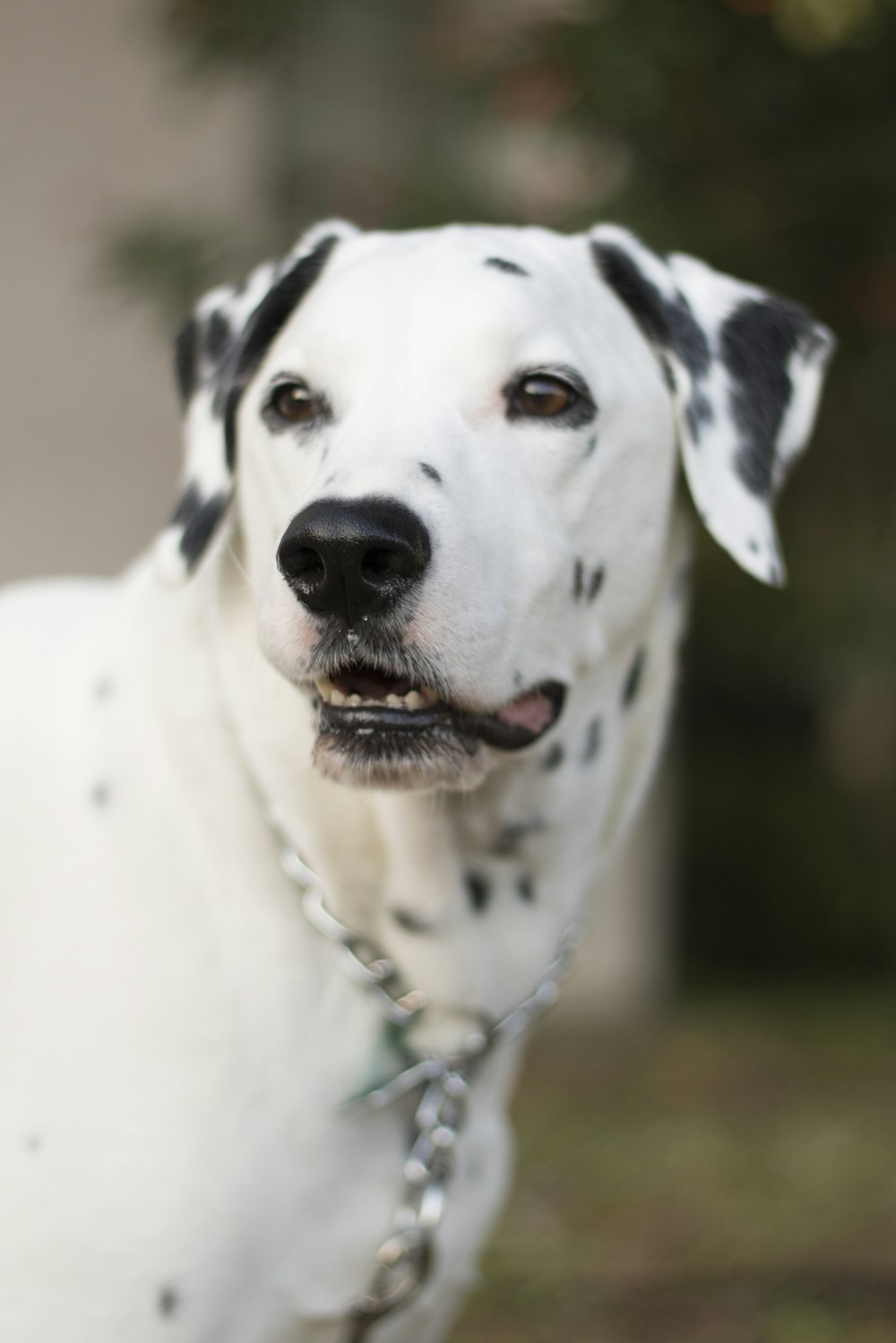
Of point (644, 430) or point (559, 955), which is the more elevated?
point (644, 430)

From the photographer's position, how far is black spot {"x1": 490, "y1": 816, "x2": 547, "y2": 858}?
6.67ft

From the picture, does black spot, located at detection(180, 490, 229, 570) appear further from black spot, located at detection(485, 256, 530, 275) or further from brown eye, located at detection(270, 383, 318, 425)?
black spot, located at detection(485, 256, 530, 275)

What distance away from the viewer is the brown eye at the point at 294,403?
6.34 feet

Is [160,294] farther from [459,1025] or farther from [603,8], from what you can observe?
[459,1025]

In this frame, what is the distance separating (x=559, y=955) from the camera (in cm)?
215

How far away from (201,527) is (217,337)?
16.3 inches

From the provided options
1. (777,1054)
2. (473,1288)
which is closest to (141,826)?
(473,1288)

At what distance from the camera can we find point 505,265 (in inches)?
77.3

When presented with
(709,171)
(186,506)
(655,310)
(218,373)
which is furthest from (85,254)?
(655,310)

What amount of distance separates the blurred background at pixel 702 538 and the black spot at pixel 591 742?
191 cm

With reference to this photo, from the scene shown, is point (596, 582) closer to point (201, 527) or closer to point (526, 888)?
Result: point (526, 888)

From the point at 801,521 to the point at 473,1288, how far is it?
3103mm

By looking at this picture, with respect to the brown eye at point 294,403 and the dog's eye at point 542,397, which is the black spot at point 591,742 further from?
the brown eye at point 294,403

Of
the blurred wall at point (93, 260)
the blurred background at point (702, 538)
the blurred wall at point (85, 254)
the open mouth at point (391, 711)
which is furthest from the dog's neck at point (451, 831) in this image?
the blurred wall at point (85, 254)
